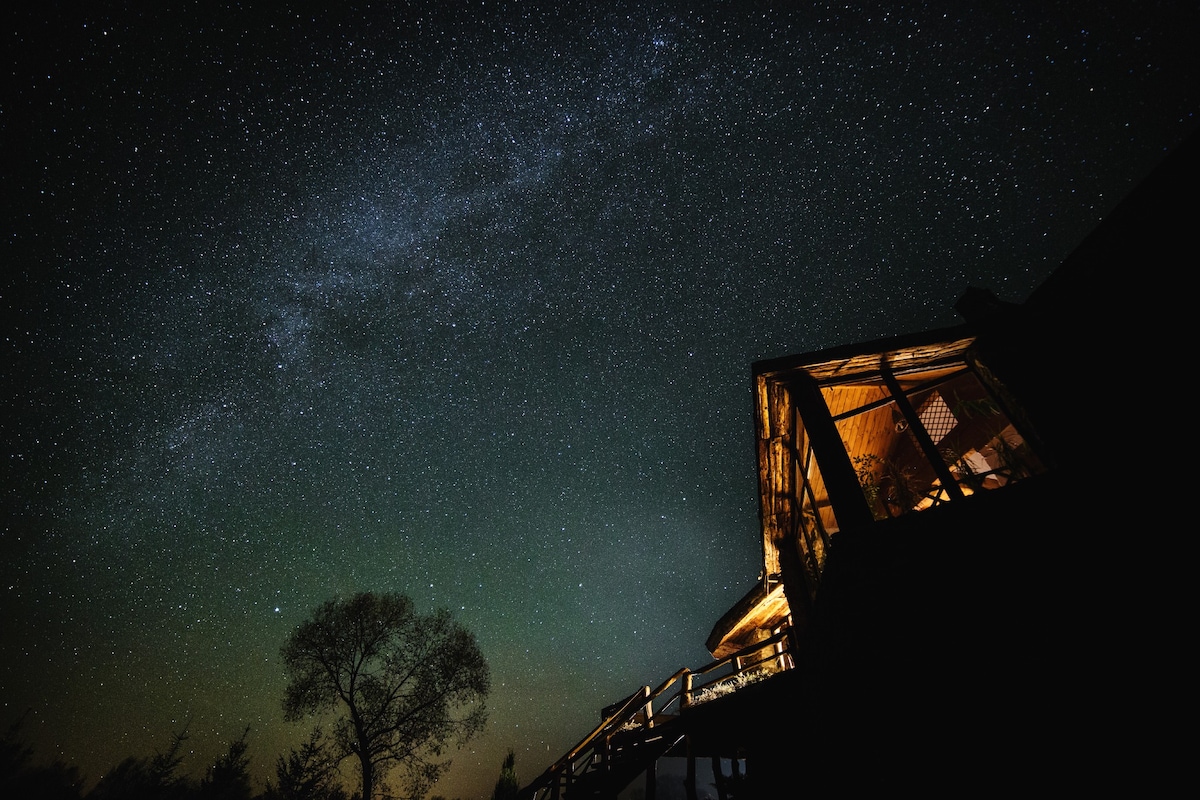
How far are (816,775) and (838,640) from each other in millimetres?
2586

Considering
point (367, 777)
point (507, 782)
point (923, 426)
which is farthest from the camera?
point (507, 782)

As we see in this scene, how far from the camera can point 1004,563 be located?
4594 mm

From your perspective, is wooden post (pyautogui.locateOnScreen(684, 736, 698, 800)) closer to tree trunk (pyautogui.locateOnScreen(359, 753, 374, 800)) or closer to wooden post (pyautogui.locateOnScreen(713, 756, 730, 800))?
wooden post (pyautogui.locateOnScreen(713, 756, 730, 800))

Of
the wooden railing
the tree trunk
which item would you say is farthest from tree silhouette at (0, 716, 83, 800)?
the wooden railing

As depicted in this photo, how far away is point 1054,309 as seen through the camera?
20.6 ft

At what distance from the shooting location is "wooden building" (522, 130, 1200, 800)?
3896 mm

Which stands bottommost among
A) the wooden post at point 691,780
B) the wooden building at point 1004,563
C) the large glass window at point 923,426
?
the wooden post at point 691,780

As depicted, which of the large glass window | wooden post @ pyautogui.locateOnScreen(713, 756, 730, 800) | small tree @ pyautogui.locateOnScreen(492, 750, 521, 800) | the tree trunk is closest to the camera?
the large glass window

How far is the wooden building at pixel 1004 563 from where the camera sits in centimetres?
390

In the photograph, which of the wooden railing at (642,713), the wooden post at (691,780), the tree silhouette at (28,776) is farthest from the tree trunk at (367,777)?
the tree silhouette at (28,776)

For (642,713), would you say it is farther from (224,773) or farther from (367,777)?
(224,773)

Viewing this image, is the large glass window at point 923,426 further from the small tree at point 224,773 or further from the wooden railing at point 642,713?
the small tree at point 224,773

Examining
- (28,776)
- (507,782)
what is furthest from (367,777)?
(28,776)

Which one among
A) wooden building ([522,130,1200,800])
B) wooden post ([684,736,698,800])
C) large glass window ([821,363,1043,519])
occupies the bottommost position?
wooden post ([684,736,698,800])
